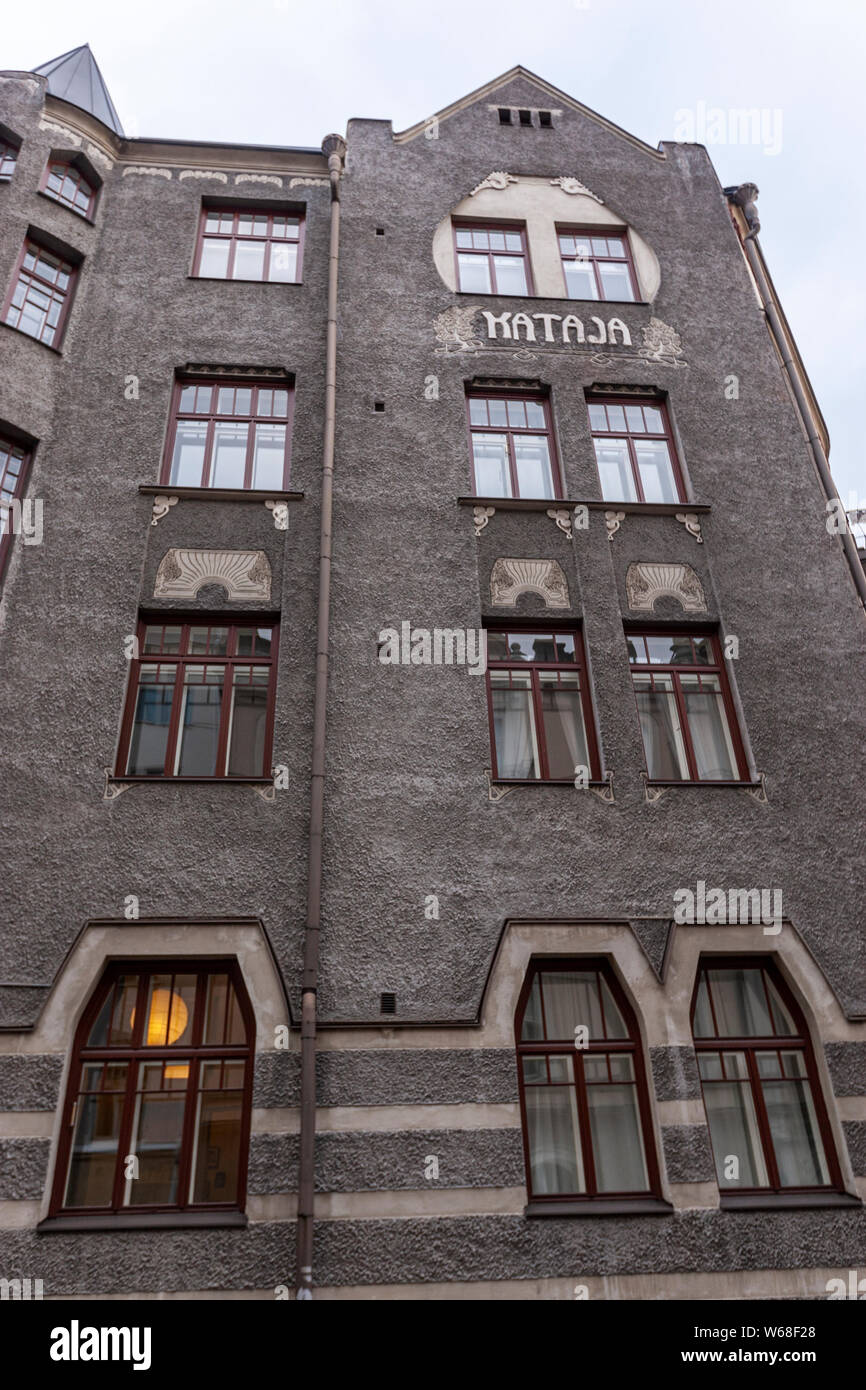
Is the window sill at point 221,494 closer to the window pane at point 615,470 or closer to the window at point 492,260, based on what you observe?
the window pane at point 615,470

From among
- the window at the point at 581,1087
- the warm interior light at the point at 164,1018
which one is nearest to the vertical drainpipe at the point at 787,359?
the window at the point at 581,1087

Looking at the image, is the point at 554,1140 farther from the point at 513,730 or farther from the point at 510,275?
the point at 510,275

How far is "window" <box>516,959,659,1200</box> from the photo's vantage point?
9000 mm

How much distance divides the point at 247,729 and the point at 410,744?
1989 mm

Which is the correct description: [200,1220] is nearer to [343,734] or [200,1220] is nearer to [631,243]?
[343,734]

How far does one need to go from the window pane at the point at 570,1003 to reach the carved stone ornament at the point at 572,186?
44.7 ft

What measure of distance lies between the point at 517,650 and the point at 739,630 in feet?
9.69

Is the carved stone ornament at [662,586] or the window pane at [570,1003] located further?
the carved stone ornament at [662,586]

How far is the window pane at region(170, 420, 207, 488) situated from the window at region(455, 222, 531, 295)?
5115mm

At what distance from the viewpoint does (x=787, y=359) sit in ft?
47.6

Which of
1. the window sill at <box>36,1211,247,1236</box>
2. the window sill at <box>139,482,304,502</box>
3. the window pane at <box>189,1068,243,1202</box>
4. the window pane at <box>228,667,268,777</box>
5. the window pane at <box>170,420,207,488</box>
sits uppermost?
the window pane at <box>170,420,207,488</box>

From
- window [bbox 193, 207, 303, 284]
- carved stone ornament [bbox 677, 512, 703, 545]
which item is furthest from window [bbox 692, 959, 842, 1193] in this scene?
window [bbox 193, 207, 303, 284]

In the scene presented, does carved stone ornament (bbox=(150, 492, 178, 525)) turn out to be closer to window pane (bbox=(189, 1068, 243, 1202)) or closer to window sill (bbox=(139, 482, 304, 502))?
window sill (bbox=(139, 482, 304, 502))

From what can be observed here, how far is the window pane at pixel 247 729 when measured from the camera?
10.7m
